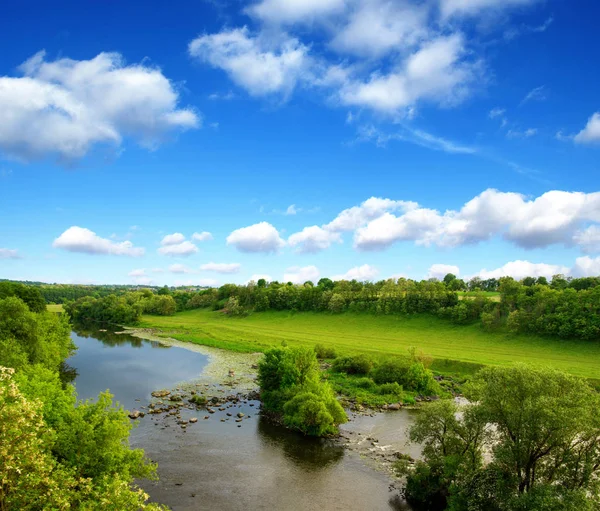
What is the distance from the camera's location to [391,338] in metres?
110

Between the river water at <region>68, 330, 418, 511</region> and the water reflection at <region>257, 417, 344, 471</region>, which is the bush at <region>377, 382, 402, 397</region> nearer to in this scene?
the river water at <region>68, 330, 418, 511</region>

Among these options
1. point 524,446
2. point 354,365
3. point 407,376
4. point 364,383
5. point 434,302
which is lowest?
point 364,383

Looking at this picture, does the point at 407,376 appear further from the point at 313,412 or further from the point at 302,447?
the point at 302,447

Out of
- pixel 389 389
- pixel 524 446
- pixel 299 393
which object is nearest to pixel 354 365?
pixel 389 389

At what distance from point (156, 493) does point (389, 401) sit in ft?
120

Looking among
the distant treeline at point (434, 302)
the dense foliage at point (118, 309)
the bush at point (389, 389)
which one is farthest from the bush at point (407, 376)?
the dense foliage at point (118, 309)

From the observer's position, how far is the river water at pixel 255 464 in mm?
31531

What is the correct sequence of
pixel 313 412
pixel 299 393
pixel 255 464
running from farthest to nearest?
pixel 299 393 → pixel 313 412 → pixel 255 464

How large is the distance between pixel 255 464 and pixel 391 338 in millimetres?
77801

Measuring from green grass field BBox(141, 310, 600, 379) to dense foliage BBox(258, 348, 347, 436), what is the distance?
38734mm

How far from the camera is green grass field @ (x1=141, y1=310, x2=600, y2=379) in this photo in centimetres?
8150

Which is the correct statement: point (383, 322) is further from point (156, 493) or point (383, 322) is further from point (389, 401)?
point (156, 493)

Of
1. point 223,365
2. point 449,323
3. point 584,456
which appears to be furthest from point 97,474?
point 449,323

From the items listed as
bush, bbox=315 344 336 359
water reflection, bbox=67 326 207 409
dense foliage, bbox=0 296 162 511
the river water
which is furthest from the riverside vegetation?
dense foliage, bbox=0 296 162 511
